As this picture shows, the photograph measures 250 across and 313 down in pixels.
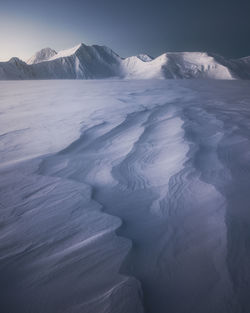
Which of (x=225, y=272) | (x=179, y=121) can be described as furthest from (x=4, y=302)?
(x=179, y=121)

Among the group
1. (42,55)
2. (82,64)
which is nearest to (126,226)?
(82,64)

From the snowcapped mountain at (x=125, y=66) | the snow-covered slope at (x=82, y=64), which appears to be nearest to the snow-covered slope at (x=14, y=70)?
the snowcapped mountain at (x=125, y=66)

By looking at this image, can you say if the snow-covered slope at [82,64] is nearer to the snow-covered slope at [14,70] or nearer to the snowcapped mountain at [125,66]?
the snowcapped mountain at [125,66]

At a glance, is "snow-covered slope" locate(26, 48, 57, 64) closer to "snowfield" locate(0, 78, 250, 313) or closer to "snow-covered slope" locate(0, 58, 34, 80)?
"snow-covered slope" locate(0, 58, 34, 80)

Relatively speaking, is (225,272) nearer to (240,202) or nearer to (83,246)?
(240,202)

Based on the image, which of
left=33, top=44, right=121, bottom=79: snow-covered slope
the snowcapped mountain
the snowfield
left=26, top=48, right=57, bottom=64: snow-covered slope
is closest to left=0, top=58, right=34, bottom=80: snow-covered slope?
the snowcapped mountain
